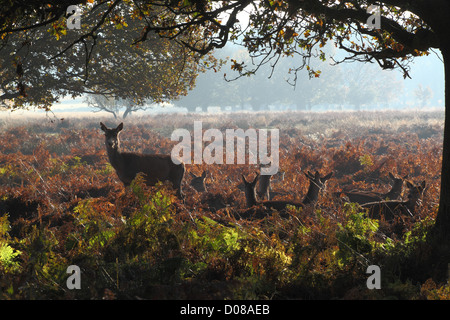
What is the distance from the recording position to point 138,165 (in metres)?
11.4

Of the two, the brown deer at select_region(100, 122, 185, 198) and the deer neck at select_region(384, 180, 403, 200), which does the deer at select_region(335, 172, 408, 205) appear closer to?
the deer neck at select_region(384, 180, 403, 200)

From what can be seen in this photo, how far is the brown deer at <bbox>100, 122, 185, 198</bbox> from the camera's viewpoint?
11.2m

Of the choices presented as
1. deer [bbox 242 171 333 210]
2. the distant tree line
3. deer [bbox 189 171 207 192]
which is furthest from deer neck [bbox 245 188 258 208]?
the distant tree line

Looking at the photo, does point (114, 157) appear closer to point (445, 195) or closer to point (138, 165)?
point (138, 165)

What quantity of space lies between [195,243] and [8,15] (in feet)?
12.7

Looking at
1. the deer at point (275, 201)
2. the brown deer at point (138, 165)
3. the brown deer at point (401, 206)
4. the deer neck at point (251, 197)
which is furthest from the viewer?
the brown deer at point (138, 165)

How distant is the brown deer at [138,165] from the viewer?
11.2 m

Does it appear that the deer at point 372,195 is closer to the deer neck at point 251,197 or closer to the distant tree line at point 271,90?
the deer neck at point 251,197

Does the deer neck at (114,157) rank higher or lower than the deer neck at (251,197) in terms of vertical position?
higher

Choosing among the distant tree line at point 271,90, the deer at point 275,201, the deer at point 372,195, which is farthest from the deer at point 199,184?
the distant tree line at point 271,90

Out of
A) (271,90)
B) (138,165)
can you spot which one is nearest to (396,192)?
(138,165)

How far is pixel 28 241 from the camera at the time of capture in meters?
5.96
